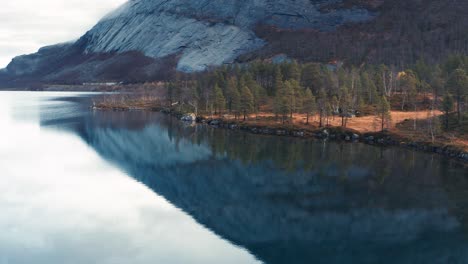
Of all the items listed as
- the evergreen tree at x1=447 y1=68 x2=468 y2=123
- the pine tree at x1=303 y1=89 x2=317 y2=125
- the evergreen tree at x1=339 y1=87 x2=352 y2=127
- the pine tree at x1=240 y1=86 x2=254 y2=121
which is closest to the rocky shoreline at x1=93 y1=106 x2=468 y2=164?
the pine tree at x1=240 y1=86 x2=254 y2=121

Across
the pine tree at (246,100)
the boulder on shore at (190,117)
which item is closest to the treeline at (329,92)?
the pine tree at (246,100)

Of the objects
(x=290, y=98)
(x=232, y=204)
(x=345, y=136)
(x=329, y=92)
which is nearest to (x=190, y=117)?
(x=290, y=98)

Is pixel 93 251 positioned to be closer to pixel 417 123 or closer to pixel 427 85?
pixel 417 123

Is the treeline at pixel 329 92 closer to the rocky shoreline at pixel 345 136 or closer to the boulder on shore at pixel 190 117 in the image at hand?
the rocky shoreline at pixel 345 136

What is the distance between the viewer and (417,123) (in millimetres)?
104250

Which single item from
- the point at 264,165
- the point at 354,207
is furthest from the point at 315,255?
the point at 264,165

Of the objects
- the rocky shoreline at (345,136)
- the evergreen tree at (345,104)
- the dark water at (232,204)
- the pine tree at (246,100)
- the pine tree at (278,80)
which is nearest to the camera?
the dark water at (232,204)

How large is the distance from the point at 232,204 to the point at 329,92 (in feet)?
290

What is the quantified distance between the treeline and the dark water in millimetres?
17932

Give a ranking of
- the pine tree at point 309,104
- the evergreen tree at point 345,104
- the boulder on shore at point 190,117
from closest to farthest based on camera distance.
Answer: the evergreen tree at point 345,104 < the pine tree at point 309,104 < the boulder on shore at point 190,117

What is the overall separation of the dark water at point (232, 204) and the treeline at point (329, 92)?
1793 cm

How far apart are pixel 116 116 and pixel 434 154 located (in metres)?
123

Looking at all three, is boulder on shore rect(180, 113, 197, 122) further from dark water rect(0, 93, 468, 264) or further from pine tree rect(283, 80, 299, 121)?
dark water rect(0, 93, 468, 264)

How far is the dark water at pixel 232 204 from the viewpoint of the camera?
142 feet
